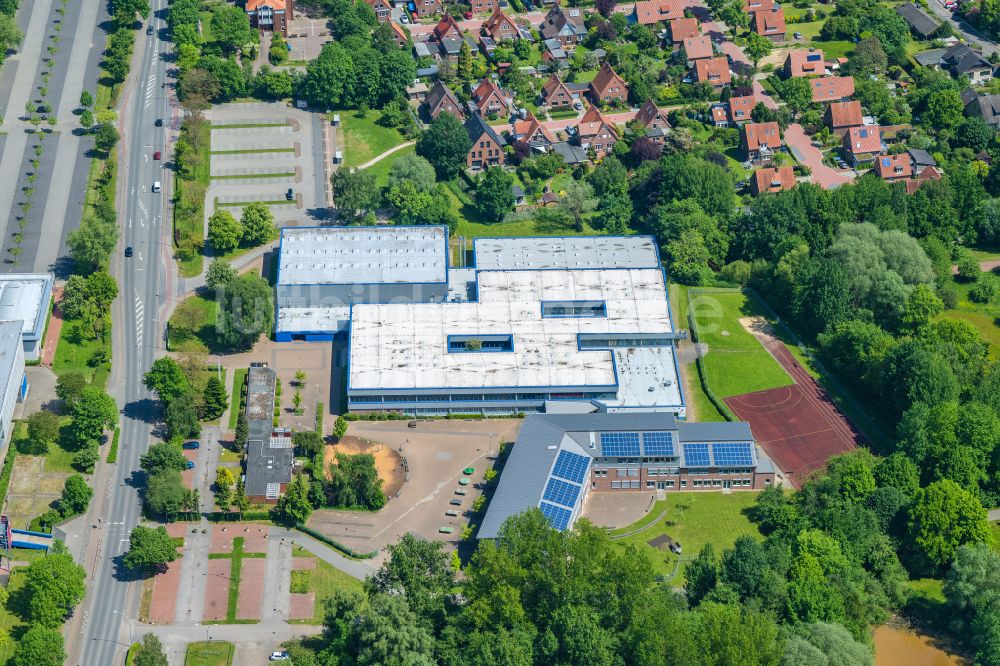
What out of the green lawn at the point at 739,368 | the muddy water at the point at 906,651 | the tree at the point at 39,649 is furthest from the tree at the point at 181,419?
the muddy water at the point at 906,651

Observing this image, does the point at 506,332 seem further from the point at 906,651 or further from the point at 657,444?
the point at 906,651

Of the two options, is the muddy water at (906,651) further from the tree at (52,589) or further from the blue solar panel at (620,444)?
the tree at (52,589)

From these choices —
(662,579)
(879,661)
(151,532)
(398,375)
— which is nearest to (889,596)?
(879,661)

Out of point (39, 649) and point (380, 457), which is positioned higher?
point (39, 649)

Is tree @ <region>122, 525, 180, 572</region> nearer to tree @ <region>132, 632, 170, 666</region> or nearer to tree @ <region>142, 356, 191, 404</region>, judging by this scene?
tree @ <region>132, 632, 170, 666</region>

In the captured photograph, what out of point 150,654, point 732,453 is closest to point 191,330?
point 150,654

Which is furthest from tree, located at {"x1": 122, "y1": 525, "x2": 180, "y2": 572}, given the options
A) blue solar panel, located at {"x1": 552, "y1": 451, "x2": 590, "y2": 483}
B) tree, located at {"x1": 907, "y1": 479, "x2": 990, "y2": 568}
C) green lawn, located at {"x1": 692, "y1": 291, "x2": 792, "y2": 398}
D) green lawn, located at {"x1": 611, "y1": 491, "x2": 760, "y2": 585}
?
tree, located at {"x1": 907, "y1": 479, "x2": 990, "y2": 568}

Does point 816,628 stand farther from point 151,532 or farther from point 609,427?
point 151,532
